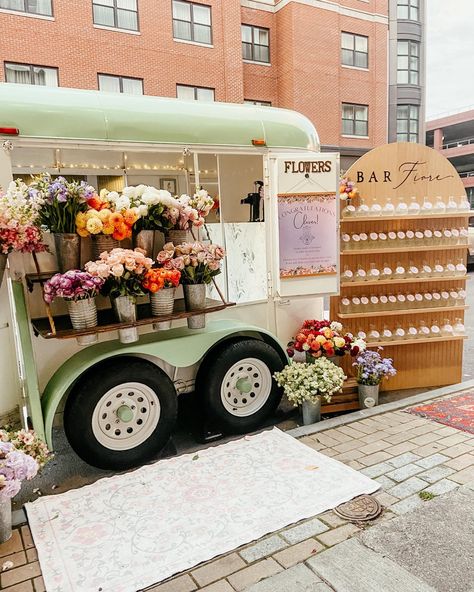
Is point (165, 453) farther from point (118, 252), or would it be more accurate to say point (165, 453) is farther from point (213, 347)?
point (118, 252)

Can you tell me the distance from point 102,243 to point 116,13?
47.1 feet

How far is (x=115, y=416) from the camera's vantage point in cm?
392

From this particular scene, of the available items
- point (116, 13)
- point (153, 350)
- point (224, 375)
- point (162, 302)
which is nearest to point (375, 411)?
point (224, 375)

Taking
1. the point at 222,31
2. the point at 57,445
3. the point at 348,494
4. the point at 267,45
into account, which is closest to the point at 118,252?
the point at 57,445

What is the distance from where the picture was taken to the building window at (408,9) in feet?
74.9

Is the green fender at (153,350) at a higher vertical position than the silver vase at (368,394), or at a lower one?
higher

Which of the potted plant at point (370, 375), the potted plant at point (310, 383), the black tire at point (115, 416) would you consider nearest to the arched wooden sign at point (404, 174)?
the potted plant at point (370, 375)

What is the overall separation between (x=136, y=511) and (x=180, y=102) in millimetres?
3552

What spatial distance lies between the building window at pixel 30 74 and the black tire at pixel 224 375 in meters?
13.1

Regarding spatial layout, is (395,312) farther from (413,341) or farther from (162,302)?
(162,302)

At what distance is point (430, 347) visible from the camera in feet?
17.9

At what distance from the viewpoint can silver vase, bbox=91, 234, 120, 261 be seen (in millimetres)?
3807

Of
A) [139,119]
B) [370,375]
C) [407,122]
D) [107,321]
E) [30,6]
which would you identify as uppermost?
[30,6]

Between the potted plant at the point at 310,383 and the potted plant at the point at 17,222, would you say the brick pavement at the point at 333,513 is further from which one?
the potted plant at the point at 17,222
